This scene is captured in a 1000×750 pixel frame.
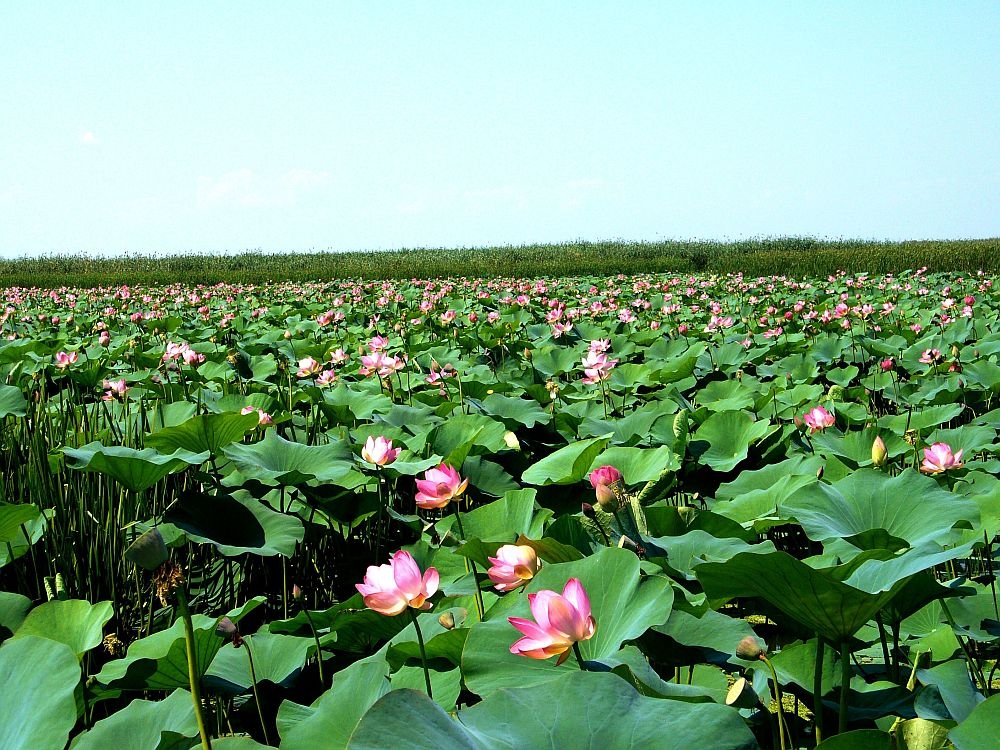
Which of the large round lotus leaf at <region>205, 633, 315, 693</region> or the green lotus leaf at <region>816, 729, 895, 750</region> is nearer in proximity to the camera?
the green lotus leaf at <region>816, 729, 895, 750</region>

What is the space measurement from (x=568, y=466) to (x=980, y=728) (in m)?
1.20

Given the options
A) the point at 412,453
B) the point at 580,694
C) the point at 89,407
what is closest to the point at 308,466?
the point at 412,453

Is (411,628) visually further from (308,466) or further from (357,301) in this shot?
(357,301)

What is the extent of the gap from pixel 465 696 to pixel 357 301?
6.35 meters

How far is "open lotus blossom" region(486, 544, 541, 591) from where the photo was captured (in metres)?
0.99

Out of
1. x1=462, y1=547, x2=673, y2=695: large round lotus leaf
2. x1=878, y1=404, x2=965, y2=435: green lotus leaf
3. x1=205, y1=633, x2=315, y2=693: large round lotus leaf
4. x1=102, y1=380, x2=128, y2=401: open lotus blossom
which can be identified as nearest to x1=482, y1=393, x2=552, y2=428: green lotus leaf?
x1=878, y1=404, x2=965, y2=435: green lotus leaf

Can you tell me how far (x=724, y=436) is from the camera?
7.30 feet

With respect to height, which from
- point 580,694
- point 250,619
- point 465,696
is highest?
point 580,694

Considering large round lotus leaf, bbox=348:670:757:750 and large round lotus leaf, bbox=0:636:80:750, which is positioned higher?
large round lotus leaf, bbox=348:670:757:750

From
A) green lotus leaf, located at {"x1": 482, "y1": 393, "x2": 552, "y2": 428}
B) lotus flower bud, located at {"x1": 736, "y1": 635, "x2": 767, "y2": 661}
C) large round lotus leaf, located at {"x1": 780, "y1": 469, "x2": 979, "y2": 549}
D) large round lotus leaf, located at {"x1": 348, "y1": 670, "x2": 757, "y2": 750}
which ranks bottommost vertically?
green lotus leaf, located at {"x1": 482, "y1": 393, "x2": 552, "y2": 428}

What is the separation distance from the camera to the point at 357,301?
7.32 metres

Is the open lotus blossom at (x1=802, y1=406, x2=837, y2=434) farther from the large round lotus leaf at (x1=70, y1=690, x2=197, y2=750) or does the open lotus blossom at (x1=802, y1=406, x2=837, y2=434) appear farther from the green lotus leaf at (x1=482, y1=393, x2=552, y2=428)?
the large round lotus leaf at (x1=70, y1=690, x2=197, y2=750)

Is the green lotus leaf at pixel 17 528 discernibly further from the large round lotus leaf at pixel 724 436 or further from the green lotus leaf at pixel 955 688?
the large round lotus leaf at pixel 724 436

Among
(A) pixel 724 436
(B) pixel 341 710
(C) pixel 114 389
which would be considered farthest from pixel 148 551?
(C) pixel 114 389
